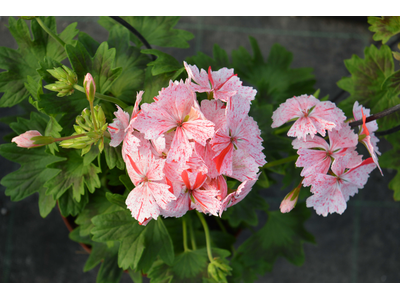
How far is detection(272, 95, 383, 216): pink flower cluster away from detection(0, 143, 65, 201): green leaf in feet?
1.77

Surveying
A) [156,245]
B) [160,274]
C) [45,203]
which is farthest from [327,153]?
[45,203]

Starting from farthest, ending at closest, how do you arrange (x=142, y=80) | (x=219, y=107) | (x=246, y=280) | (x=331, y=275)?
(x=331, y=275) < (x=246, y=280) < (x=142, y=80) < (x=219, y=107)

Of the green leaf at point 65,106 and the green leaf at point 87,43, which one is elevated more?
the green leaf at point 87,43

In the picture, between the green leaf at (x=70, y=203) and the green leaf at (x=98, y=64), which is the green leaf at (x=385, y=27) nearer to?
the green leaf at (x=98, y=64)

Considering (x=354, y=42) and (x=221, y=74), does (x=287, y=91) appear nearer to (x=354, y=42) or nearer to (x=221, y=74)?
(x=221, y=74)

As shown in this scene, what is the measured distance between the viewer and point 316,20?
144cm

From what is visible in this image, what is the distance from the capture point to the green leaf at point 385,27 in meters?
0.73

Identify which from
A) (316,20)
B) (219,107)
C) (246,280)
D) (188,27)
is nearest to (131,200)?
(219,107)

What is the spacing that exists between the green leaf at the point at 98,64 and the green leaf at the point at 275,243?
60cm

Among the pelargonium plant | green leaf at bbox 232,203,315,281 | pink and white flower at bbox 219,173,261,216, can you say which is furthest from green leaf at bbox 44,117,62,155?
green leaf at bbox 232,203,315,281

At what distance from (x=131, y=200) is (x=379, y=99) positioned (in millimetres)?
683

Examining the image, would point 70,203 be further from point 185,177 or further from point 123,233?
point 185,177

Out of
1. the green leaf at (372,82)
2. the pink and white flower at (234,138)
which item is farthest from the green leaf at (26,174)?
the green leaf at (372,82)

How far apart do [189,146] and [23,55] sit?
54 centimetres
